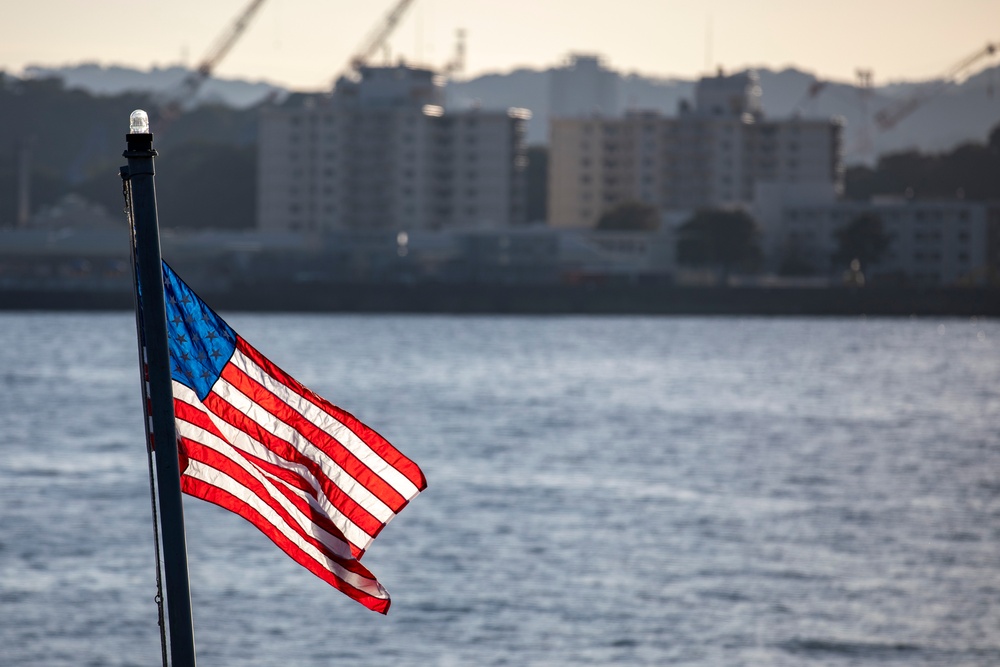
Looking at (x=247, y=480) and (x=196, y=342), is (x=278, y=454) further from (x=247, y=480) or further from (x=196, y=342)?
(x=196, y=342)

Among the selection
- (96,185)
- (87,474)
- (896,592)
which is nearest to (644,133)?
(96,185)

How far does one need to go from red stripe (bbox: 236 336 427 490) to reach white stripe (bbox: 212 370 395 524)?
0.12 meters

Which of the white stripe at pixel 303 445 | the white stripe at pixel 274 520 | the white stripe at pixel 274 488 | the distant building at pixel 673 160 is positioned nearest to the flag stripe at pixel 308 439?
the white stripe at pixel 303 445

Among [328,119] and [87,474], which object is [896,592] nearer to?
[87,474]

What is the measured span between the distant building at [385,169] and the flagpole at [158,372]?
14067cm

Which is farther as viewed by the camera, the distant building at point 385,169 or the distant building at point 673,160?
the distant building at point 673,160

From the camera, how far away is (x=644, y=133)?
156250 millimetres

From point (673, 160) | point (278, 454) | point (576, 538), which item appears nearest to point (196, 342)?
point (278, 454)

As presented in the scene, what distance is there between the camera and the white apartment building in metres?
128

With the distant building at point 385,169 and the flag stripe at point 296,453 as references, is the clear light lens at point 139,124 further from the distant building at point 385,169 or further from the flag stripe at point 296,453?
the distant building at point 385,169

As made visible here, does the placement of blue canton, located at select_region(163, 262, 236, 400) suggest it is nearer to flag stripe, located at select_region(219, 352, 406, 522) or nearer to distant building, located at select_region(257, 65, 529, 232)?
flag stripe, located at select_region(219, 352, 406, 522)

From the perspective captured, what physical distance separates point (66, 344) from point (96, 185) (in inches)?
1908

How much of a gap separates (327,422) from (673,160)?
14972 cm

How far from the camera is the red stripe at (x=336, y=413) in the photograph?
7605mm
